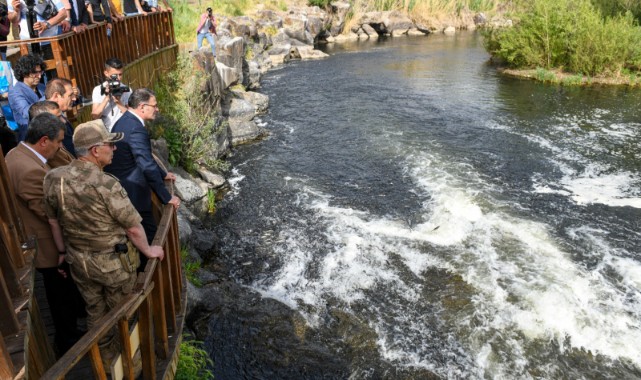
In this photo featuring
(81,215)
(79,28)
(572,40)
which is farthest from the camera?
(572,40)

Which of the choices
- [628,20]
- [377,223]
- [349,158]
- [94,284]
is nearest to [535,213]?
[377,223]

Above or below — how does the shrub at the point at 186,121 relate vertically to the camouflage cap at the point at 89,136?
below

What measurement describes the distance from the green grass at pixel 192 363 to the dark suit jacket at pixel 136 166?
1.99 meters

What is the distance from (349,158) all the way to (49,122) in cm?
1036

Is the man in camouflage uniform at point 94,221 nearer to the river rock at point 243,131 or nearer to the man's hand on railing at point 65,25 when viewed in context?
the man's hand on railing at point 65,25

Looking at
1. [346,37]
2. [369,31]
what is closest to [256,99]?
[346,37]

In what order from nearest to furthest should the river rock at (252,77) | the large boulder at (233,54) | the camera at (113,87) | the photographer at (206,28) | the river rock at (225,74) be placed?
the camera at (113,87)
the river rock at (225,74)
the photographer at (206,28)
the large boulder at (233,54)
the river rock at (252,77)

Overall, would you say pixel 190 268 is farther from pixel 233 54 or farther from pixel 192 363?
pixel 233 54

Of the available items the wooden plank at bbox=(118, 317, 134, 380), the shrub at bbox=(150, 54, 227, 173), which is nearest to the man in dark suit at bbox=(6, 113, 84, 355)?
the wooden plank at bbox=(118, 317, 134, 380)

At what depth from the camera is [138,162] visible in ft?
18.4

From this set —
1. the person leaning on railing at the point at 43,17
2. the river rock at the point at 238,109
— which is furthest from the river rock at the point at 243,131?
the person leaning on railing at the point at 43,17

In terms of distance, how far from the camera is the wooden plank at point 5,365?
2.73 metres

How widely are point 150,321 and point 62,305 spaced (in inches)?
45.4

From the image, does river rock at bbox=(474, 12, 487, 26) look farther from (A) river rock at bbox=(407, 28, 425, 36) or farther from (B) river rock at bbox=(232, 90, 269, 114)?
(B) river rock at bbox=(232, 90, 269, 114)
